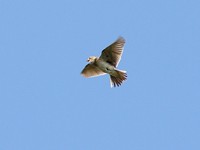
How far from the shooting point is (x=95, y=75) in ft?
45.5

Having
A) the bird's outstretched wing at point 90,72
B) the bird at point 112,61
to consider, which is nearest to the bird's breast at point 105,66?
the bird at point 112,61

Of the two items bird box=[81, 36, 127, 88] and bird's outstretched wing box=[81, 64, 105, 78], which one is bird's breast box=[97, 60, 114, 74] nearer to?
bird box=[81, 36, 127, 88]

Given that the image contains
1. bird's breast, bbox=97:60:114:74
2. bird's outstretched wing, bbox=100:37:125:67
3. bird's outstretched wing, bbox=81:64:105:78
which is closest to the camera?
bird's outstretched wing, bbox=100:37:125:67

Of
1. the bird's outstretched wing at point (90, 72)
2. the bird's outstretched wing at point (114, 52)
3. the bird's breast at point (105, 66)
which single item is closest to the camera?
the bird's outstretched wing at point (114, 52)

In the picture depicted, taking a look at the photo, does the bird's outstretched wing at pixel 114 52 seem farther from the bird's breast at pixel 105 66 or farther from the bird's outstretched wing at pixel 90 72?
the bird's outstretched wing at pixel 90 72

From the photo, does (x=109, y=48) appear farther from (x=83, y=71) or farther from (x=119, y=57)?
(x=83, y=71)

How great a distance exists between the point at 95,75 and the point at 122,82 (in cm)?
165

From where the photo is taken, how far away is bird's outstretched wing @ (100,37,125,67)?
1211cm

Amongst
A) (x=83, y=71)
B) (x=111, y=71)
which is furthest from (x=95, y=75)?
(x=111, y=71)

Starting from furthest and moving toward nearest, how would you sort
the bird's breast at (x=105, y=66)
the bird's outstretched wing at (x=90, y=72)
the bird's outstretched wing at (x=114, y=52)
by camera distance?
1. the bird's outstretched wing at (x=90, y=72)
2. the bird's breast at (x=105, y=66)
3. the bird's outstretched wing at (x=114, y=52)

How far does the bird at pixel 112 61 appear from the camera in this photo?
12.2 metres

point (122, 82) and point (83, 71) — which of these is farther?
point (83, 71)

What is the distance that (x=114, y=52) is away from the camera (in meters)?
12.4

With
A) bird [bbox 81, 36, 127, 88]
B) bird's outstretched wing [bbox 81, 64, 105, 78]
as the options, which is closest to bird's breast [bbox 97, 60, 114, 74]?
bird [bbox 81, 36, 127, 88]
